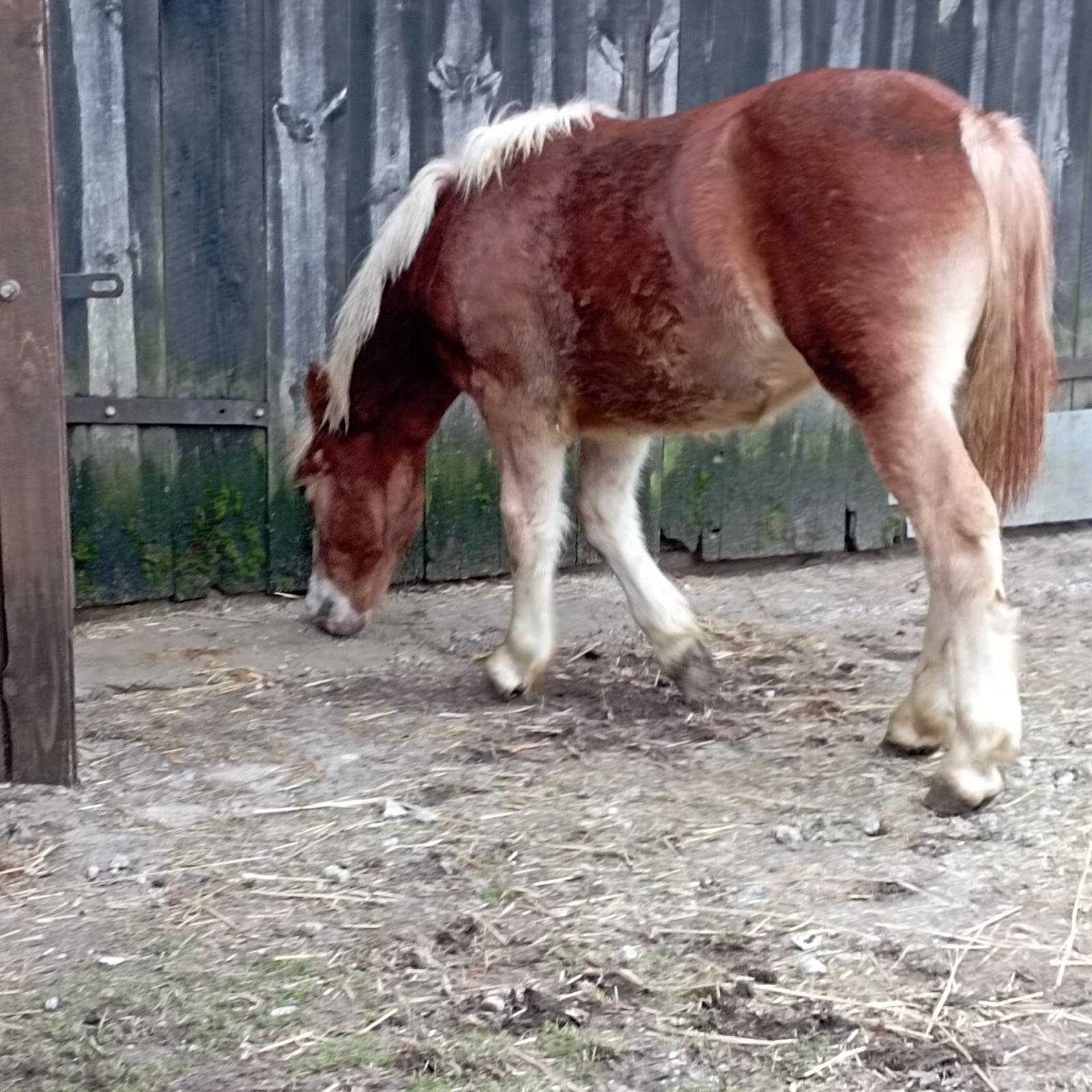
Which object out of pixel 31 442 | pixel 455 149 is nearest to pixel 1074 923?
pixel 31 442

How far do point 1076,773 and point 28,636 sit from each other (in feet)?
8.43

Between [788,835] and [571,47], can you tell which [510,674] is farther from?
[571,47]

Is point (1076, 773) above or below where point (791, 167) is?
below

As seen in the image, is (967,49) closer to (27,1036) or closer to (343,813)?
(343,813)

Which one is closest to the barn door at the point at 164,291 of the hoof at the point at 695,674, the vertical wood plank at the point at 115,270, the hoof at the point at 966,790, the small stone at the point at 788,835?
the vertical wood plank at the point at 115,270

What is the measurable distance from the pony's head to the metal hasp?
655mm

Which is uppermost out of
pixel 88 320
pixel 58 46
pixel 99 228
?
pixel 58 46

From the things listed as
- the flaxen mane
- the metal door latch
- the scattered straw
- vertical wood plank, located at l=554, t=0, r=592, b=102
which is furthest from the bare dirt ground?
vertical wood plank, located at l=554, t=0, r=592, b=102

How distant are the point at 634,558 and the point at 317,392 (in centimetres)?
116

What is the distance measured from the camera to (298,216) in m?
5.08

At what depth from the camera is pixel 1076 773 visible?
136 inches

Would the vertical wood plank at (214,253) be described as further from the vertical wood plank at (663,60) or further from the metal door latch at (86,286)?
the vertical wood plank at (663,60)

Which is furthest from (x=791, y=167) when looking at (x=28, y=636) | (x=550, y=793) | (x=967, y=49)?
(x=967, y=49)

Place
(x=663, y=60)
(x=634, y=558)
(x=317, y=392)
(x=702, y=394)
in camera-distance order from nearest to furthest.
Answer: (x=702, y=394)
(x=634, y=558)
(x=317, y=392)
(x=663, y=60)
